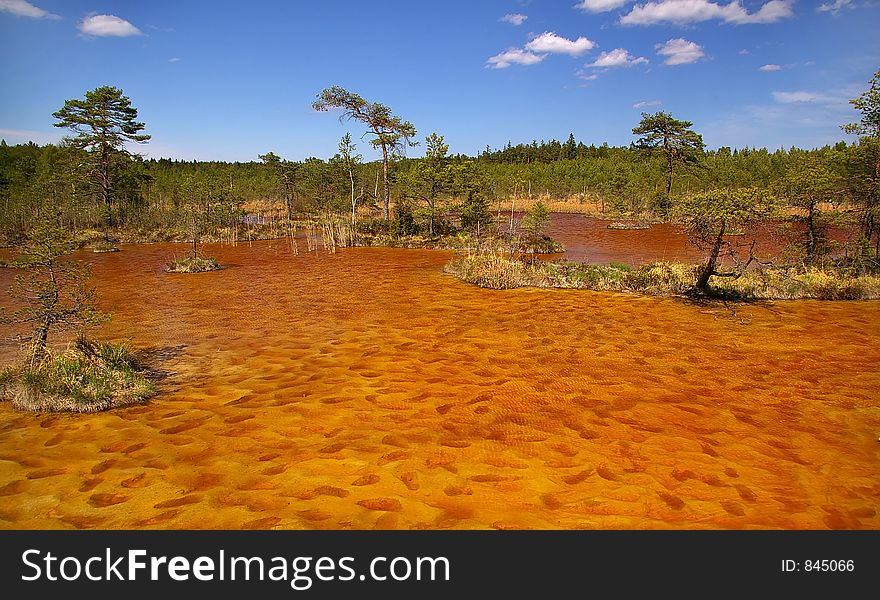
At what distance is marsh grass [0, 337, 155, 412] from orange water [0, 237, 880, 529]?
21 cm

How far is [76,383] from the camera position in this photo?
5102mm

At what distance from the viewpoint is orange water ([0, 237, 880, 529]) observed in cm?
329

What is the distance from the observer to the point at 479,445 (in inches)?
166

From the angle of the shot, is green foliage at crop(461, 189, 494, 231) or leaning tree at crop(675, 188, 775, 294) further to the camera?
green foliage at crop(461, 189, 494, 231)

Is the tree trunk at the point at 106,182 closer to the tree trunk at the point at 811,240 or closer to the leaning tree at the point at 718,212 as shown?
the leaning tree at the point at 718,212

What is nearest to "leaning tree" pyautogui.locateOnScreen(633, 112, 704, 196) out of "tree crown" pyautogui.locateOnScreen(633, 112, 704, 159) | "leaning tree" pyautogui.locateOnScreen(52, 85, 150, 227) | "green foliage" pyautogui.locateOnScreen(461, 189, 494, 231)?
"tree crown" pyautogui.locateOnScreen(633, 112, 704, 159)

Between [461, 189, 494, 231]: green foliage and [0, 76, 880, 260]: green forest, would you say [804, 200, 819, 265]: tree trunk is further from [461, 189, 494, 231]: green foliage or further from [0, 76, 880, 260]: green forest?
[461, 189, 494, 231]: green foliage

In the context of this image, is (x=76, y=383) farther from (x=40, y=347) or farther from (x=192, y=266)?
(x=192, y=266)

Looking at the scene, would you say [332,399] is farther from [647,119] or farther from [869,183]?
[647,119]

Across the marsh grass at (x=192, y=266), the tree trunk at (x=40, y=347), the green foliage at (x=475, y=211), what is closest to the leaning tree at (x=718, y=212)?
the tree trunk at (x=40, y=347)

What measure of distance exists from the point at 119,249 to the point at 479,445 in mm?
22711

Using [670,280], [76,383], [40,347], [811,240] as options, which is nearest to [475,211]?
[670,280]

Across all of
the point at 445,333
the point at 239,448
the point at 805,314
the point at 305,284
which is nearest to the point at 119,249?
the point at 305,284

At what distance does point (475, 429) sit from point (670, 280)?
8.66 meters
